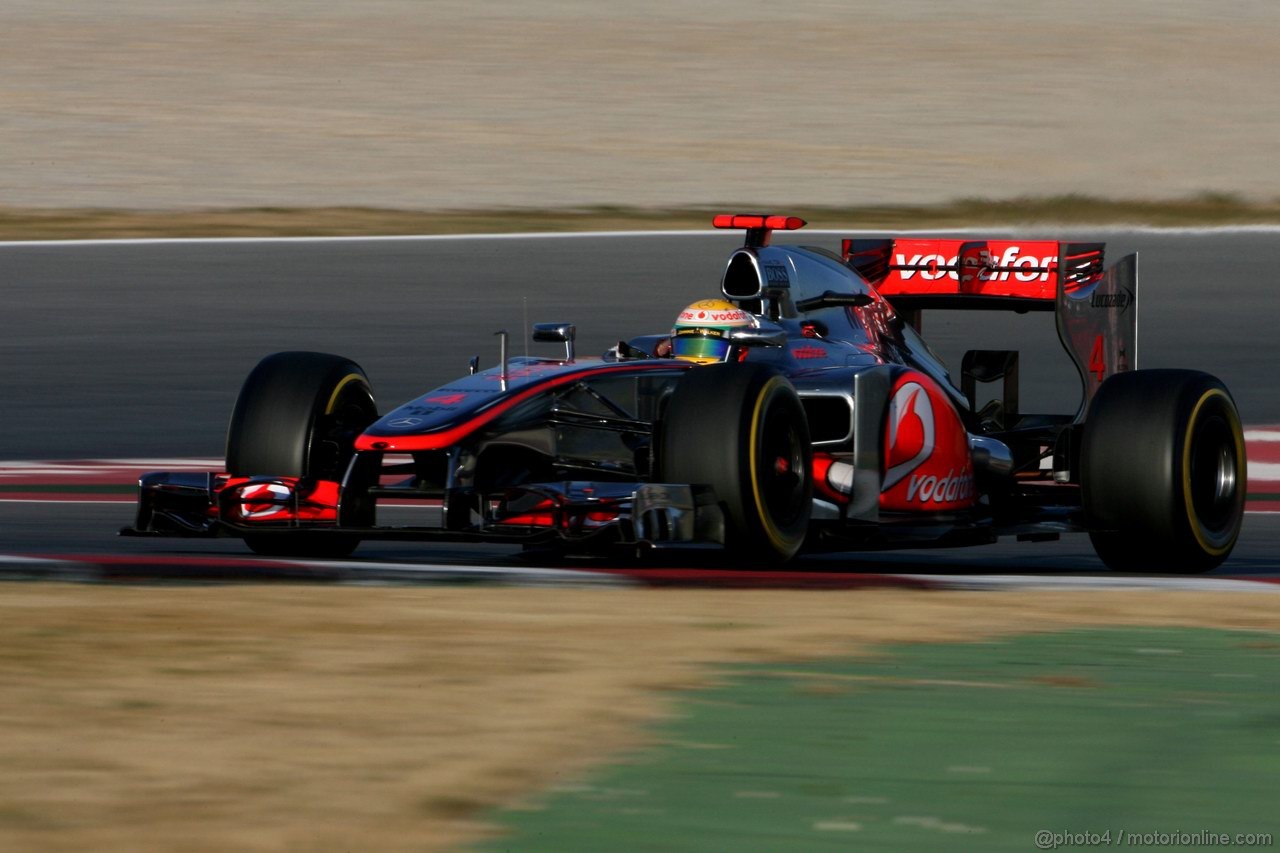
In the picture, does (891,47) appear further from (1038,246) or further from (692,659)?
(692,659)

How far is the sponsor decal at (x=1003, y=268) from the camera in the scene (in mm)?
10133

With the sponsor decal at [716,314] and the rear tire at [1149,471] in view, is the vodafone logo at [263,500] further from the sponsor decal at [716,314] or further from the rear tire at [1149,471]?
the rear tire at [1149,471]

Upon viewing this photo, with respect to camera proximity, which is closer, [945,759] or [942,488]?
[945,759]

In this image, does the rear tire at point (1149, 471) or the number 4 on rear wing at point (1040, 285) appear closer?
the rear tire at point (1149, 471)

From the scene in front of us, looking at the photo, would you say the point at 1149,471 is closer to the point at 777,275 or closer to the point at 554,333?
the point at 777,275

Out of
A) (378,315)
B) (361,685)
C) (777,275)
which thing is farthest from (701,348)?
(378,315)

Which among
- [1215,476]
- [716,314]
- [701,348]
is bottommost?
[1215,476]

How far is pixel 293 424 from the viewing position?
880 cm

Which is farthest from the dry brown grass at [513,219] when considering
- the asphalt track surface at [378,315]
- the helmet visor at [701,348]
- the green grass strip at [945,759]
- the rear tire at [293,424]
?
the green grass strip at [945,759]

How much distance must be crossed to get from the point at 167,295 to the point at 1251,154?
48.3 ft

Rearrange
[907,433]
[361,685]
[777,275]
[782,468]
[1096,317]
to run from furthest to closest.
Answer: [1096,317] < [777,275] < [907,433] < [782,468] < [361,685]

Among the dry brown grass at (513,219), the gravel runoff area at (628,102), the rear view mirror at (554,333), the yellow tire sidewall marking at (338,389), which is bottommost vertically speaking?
the yellow tire sidewall marking at (338,389)

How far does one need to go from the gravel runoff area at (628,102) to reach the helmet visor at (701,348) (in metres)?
12.1

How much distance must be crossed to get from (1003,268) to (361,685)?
517cm
